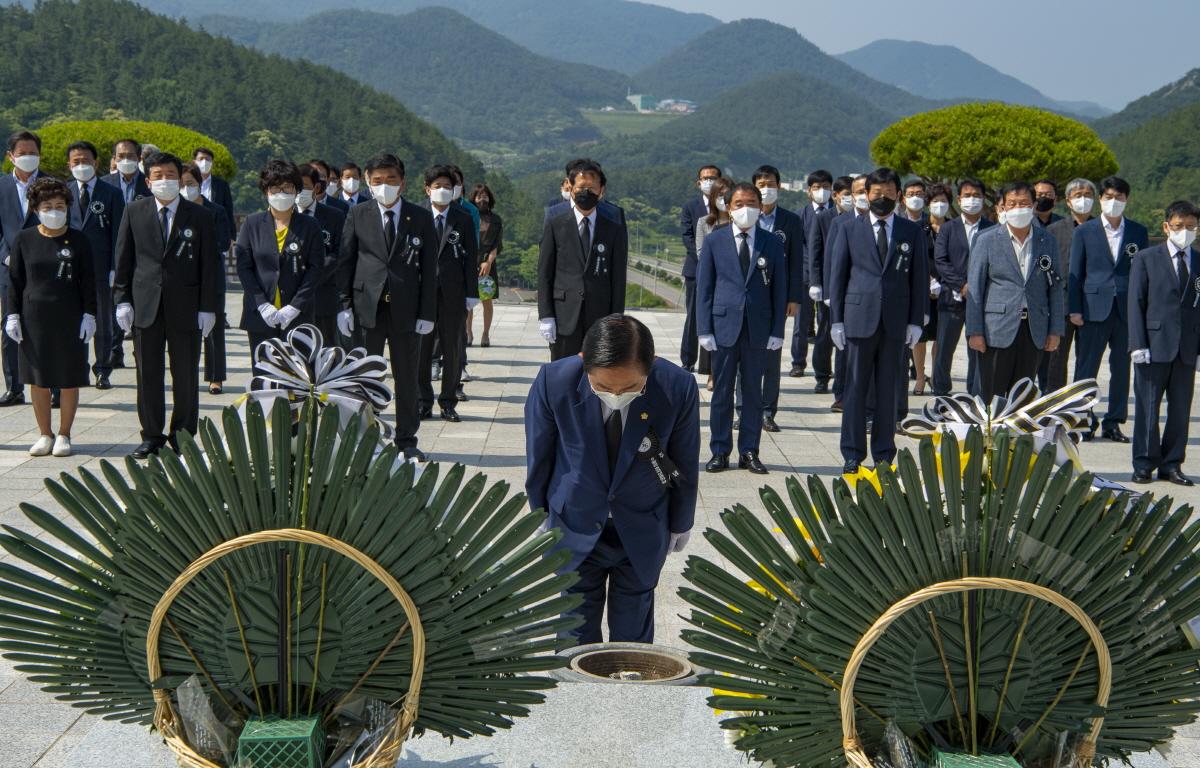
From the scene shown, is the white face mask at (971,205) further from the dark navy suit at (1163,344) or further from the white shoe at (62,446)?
the white shoe at (62,446)

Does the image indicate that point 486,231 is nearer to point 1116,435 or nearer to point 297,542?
point 1116,435

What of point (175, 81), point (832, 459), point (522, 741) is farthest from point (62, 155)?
point (175, 81)

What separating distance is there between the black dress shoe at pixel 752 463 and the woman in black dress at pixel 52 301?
4280 millimetres

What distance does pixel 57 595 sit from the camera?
2.09 m

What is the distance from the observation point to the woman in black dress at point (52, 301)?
801cm

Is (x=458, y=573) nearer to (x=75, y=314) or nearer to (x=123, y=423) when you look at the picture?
(x=75, y=314)

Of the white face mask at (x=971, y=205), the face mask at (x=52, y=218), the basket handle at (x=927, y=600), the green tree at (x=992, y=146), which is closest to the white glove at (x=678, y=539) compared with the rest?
the basket handle at (x=927, y=600)

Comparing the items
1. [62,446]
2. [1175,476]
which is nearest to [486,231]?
[62,446]

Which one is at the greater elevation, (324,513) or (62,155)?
(62,155)

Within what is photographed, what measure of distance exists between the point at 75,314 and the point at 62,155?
17.4 m

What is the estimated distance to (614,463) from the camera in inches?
161

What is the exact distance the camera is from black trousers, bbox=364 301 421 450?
8328mm

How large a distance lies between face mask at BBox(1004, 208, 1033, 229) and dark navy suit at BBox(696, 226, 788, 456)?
149cm

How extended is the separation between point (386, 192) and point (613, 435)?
497cm
